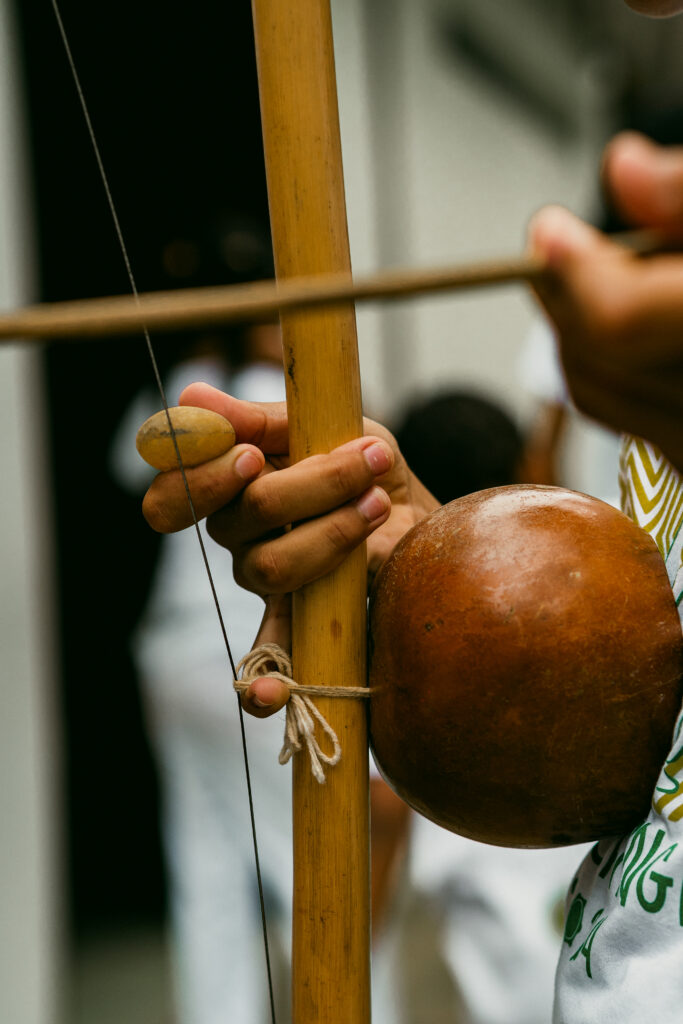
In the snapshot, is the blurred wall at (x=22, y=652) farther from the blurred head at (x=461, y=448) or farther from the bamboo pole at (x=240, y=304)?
the bamboo pole at (x=240, y=304)

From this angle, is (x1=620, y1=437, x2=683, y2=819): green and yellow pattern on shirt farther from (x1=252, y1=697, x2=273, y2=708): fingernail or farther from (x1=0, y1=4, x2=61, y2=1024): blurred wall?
(x1=0, y1=4, x2=61, y2=1024): blurred wall

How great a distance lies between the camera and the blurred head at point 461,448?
159 cm

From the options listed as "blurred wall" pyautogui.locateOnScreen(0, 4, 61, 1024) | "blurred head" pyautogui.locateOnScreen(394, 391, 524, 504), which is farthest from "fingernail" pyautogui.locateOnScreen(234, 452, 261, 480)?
"blurred wall" pyautogui.locateOnScreen(0, 4, 61, 1024)

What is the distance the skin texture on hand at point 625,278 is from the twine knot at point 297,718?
0.32m

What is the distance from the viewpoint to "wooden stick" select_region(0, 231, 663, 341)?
37 centimetres

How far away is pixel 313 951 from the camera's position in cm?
67

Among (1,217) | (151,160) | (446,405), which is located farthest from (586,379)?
(151,160)

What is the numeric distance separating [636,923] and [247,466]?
36 centimetres

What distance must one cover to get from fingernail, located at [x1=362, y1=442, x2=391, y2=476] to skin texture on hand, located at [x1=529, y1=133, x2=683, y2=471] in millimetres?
229

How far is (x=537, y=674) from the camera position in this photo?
581mm

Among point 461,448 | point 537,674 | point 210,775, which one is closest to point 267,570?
point 537,674

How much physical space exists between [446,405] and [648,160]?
129 centimetres

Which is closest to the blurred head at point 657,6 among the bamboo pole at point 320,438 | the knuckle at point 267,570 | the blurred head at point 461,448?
the bamboo pole at point 320,438

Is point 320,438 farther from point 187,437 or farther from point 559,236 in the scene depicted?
point 559,236
